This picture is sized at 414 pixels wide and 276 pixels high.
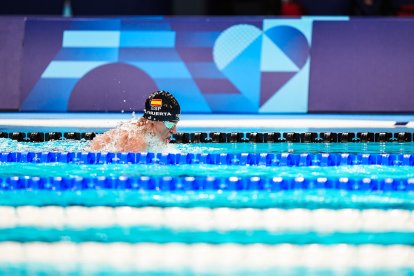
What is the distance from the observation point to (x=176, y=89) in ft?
29.3

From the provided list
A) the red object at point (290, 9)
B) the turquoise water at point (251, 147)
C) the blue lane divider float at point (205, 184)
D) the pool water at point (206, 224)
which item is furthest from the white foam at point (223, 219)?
the red object at point (290, 9)

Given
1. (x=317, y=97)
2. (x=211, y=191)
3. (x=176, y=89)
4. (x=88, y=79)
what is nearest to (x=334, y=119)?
(x=317, y=97)

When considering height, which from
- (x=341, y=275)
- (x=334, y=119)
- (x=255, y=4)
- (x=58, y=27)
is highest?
(x=255, y=4)

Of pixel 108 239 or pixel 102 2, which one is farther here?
pixel 102 2

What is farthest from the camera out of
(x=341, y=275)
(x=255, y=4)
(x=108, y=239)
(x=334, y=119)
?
(x=255, y=4)

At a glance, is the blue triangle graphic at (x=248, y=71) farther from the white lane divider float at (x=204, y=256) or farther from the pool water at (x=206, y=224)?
the white lane divider float at (x=204, y=256)

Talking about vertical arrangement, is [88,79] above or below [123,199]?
above

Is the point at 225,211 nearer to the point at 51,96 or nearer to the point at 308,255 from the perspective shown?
the point at 308,255

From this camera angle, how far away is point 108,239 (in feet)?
12.5

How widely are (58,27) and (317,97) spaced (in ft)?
10.2

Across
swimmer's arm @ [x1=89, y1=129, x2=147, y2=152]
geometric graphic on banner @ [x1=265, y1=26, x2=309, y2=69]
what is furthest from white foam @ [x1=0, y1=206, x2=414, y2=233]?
geometric graphic on banner @ [x1=265, y1=26, x2=309, y2=69]

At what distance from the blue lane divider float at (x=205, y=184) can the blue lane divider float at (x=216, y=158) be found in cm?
90

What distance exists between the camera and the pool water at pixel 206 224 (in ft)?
11.2

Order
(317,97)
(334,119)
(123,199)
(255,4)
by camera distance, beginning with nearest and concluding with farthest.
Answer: (123,199) < (334,119) < (317,97) < (255,4)
